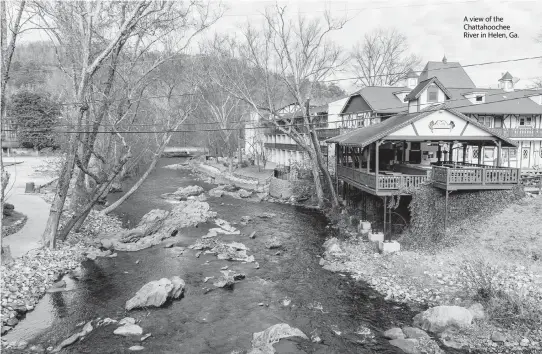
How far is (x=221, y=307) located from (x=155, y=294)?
2.41m

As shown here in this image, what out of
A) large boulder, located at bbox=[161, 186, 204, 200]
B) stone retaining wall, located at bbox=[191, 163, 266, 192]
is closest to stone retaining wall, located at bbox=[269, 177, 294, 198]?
stone retaining wall, located at bbox=[191, 163, 266, 192]

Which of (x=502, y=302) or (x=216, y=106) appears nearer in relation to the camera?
(x=502, y=302)

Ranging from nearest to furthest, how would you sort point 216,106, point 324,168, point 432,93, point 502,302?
1. point 502,302
2. point 432,93
3. point 324,168
4. point 216,106

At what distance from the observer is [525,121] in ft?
117

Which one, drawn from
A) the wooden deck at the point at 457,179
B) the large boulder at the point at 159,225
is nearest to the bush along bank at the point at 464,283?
the wooden deck at the point at 457,179

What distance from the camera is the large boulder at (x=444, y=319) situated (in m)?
12.8

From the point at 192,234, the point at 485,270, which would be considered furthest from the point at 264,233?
the point at 485,270

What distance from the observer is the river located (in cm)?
1246

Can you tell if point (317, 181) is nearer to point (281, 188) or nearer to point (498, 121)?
point (281, 188)

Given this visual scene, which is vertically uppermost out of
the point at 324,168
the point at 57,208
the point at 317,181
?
the point at 324,168

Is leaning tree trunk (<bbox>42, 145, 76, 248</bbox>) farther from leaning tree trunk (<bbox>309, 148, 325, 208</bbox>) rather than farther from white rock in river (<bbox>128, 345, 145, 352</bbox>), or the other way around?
leaning tree trunk (<bbox>309, 148, 325, 208</bbox>)

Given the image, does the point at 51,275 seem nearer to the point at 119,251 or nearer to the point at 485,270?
the point at 119,251

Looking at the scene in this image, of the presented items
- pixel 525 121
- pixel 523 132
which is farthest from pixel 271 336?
pixel 525 121

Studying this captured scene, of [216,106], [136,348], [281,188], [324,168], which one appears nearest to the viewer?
[136,348]
